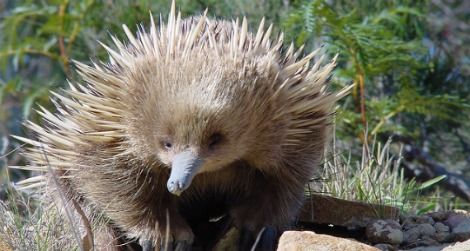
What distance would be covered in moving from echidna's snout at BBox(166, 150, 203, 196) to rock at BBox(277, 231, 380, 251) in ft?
1.24

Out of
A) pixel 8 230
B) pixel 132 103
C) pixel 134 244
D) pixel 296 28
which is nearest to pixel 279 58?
pixel 132 103

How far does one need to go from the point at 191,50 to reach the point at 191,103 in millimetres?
274

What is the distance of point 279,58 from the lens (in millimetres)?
3578

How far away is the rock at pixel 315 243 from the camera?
3.18 m

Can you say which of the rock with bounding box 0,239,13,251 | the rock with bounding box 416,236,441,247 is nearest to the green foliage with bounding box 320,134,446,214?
the rock with bounding box 416,236,441,247

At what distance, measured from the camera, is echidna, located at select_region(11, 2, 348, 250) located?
126 inches

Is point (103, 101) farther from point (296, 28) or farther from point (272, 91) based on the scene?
point (296, 28)

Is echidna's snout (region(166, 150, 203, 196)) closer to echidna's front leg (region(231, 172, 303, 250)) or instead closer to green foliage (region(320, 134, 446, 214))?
echidna's front leg (region(231, 172, 303, 250))

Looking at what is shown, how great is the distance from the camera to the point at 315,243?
126 inches

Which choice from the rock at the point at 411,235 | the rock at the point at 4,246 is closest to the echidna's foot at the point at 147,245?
the rock at the point at 4,246

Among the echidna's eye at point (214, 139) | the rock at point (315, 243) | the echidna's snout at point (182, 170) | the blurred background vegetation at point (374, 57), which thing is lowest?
the blurred background vegetation at point (374, 57)

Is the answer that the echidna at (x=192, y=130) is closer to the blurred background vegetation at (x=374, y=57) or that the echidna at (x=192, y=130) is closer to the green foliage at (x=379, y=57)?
the green foliage at (x=379, y=57)

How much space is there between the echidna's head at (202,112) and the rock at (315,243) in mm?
334

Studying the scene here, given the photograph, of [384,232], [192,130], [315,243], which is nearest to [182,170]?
[192,130]
